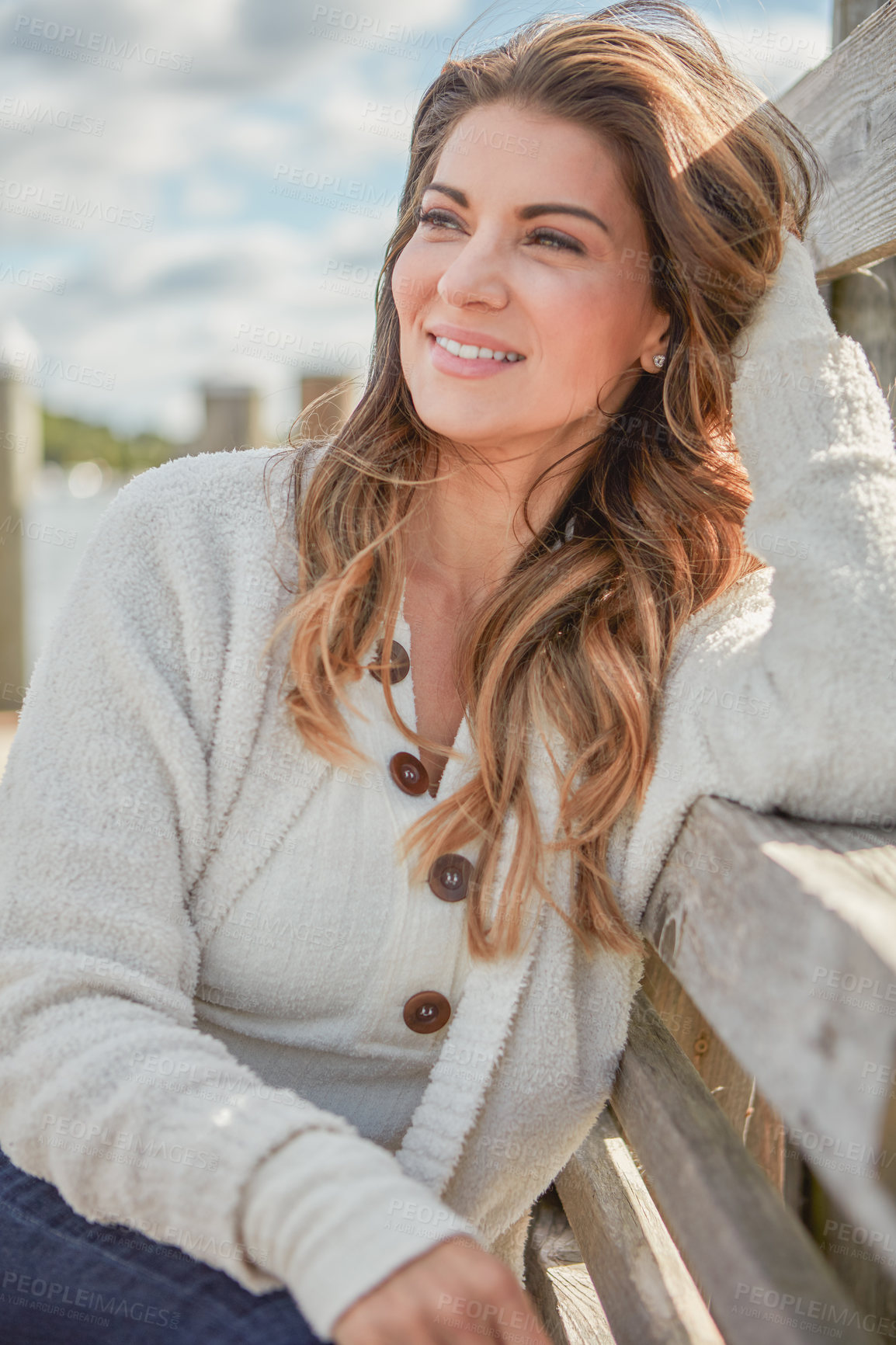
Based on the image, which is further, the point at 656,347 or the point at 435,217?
the point at 656,347

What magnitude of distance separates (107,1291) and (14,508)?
337 cm

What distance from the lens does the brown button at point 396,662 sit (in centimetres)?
137

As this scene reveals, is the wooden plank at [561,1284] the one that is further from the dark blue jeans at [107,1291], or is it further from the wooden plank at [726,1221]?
the dark blue jeans at [107,1291]

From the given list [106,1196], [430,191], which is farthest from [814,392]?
[106,1196]

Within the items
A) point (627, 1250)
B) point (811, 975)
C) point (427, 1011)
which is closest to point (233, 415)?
point (427, 1011)

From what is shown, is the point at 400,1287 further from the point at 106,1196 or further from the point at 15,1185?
A: the point at 15,1185

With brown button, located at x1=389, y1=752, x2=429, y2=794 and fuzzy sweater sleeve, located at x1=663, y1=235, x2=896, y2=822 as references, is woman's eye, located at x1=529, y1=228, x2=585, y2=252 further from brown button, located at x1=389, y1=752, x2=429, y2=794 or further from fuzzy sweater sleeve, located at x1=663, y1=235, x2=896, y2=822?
brown button, located at x1=389, y1=752, x2=429, y2=794

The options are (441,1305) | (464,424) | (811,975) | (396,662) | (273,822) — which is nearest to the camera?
(811,975)

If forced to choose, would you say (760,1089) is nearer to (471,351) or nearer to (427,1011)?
(427,1011)

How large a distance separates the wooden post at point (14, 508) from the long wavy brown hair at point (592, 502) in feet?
8.31

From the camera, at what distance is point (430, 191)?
5.03 feet

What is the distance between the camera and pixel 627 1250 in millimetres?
1182

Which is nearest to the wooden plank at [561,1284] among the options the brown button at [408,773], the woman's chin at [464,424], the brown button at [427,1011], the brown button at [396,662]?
the brown button at [427,1011]

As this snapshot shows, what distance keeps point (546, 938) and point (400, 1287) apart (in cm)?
48
